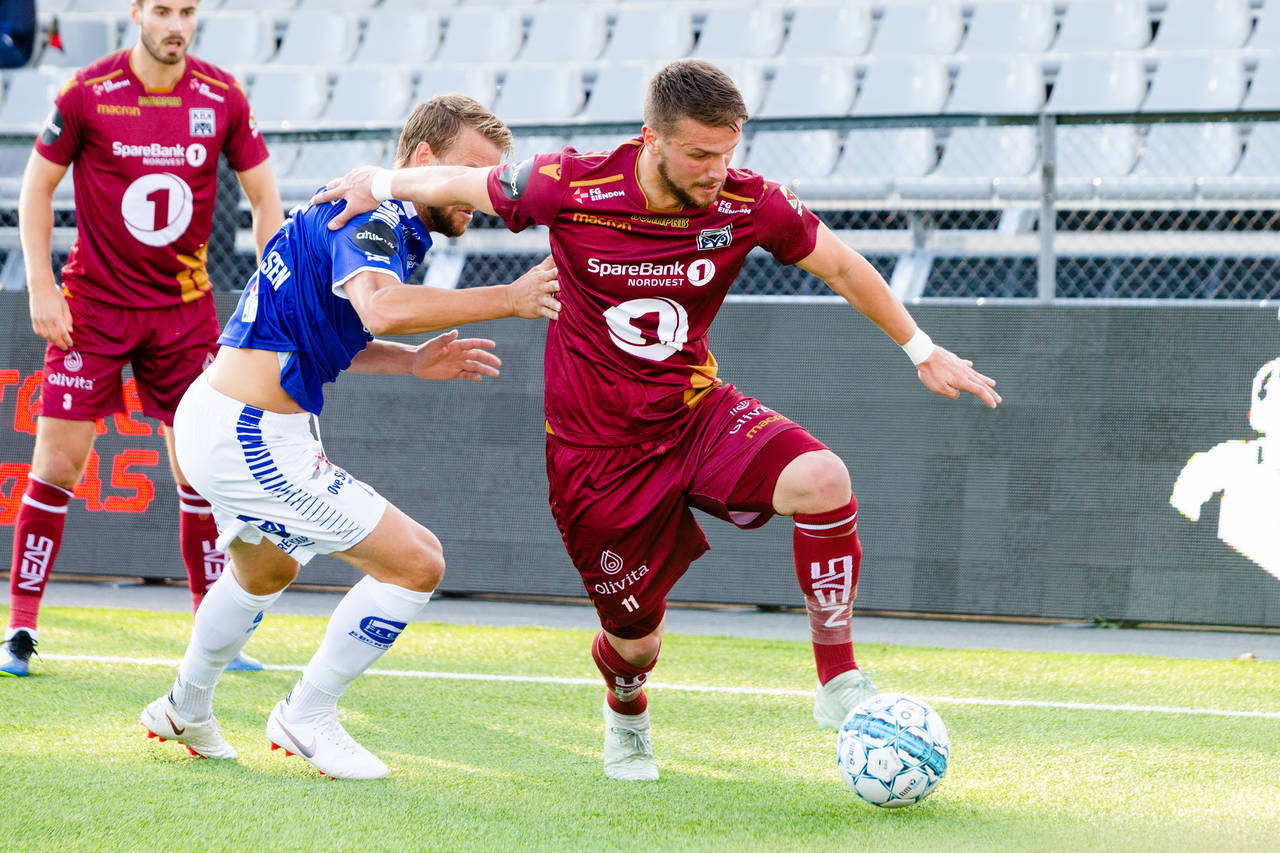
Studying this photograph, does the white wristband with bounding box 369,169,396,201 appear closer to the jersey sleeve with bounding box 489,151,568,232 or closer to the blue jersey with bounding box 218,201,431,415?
the blue jersey with bounding box 218,201,431,415

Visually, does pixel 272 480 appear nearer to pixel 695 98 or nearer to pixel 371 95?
pixel 695 98

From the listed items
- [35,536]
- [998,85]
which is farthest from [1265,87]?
[35,536]

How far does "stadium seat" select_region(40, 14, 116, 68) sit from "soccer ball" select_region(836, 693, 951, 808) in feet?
35.2

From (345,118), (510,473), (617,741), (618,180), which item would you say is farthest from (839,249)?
(345,118)

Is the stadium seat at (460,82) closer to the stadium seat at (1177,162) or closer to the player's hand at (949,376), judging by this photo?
the stadium seat at (1177,162)

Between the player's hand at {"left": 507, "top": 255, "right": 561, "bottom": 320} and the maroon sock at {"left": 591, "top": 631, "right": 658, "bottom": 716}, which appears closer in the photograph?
the player's hand at {"left": 507, "top": 255, "right": 561, "bottom": 320}

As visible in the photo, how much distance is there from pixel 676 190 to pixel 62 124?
9.07 ft

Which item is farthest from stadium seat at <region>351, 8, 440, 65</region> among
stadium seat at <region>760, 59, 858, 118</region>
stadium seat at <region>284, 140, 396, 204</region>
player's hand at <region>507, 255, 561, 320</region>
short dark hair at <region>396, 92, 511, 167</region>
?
player's hand at <region>507, 255, 561, 320</region>

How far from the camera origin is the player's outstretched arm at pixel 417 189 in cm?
337

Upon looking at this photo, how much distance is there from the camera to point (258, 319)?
3.50 metres

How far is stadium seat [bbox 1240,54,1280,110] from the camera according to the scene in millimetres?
9094

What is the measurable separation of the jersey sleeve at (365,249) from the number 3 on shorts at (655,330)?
57cm

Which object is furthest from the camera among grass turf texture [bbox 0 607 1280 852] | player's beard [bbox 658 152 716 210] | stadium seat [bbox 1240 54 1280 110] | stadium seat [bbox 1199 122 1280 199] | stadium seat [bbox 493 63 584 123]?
stadium seat [bbox 493 63 584 123]

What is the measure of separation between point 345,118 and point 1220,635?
8003 mm
